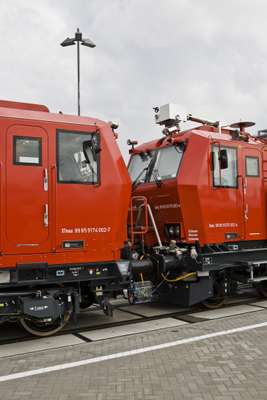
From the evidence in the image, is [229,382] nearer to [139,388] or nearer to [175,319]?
[139,388]

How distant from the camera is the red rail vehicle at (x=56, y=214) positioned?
6.32 metres

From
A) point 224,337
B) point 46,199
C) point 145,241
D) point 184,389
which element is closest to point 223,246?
point 145,241

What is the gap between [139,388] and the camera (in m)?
4.55

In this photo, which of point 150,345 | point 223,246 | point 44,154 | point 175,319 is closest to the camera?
point 150,345

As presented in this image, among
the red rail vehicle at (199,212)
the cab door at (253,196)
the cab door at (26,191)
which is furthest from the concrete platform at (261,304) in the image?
the cab door at (26,191)

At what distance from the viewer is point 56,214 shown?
662 centimetres

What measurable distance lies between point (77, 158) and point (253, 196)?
14.3 ft

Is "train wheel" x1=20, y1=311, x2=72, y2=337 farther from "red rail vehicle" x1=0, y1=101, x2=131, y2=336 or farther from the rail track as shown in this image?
the rail track

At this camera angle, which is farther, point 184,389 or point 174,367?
point 174,367

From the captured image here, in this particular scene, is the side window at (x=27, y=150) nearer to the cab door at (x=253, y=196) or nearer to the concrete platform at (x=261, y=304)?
the cab door at (x=253, y=196)

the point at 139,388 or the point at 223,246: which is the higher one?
the point at 223,246

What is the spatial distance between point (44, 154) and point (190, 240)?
3.44 m

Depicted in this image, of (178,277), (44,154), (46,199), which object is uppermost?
(44,154)

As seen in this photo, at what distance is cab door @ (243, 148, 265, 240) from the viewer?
368 inches
